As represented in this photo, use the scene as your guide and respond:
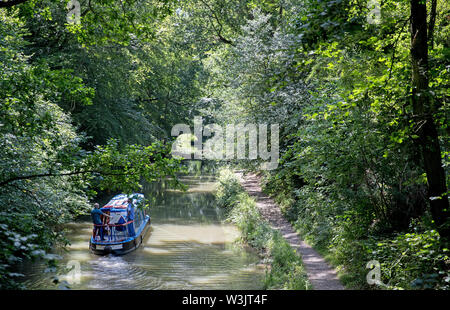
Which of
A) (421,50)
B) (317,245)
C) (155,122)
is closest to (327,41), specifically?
(421,50)

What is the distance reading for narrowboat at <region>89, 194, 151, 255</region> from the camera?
13109 mm

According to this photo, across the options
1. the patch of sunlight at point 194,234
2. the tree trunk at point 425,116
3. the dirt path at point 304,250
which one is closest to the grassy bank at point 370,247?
the dirt path at point 304,250

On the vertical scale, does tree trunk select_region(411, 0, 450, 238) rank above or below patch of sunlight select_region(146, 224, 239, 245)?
above

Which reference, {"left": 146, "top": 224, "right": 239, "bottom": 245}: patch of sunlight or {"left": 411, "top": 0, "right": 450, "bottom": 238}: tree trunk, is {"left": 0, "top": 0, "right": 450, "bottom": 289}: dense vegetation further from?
{"left": 146, "top": 224, "right": 239, "bottom": 245}: patch of sunlight

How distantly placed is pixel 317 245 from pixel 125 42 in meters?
8.41

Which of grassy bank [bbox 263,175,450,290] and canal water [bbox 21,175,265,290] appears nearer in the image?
grassy bank [bbox 263,175,450,290]

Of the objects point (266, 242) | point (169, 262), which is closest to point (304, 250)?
point (266, 242)

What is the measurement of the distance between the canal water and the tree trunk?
503 cm

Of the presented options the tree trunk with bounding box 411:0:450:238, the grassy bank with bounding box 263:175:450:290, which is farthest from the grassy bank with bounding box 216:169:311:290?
the tree trunk with bounding box 411:0:450:238

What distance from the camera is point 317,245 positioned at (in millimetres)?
11648

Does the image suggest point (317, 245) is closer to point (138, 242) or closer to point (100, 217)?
Result: point (138, 242)

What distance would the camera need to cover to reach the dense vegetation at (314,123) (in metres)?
4.93

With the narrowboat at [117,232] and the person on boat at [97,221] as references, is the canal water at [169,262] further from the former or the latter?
the person on boat at [97,221]

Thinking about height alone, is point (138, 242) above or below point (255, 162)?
below
